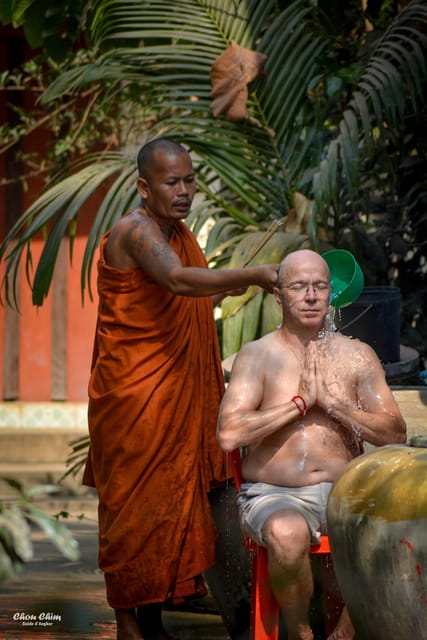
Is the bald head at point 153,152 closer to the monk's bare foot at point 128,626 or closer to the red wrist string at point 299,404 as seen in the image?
the red wrist string at point 299,404

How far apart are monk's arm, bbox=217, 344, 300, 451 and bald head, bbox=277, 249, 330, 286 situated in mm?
254

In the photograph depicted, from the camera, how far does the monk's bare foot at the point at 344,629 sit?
379 cm

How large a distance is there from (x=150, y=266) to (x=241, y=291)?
1.27 feet

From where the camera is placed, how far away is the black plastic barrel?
18.3ft

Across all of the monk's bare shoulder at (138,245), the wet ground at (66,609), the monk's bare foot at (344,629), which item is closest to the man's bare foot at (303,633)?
the monk's bare foot at (344,629)

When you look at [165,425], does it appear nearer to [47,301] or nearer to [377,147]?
[377,147]

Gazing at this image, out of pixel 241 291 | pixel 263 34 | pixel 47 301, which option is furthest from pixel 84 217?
pixel 241 291

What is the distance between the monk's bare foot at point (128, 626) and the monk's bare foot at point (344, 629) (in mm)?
842

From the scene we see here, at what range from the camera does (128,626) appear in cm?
439

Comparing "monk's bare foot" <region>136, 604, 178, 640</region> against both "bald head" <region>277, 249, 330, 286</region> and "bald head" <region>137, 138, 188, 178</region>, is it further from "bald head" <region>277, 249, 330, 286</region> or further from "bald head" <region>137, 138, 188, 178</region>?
"bald head" <region>137, 138, 188, 178</region>

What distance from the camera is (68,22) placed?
7.60m

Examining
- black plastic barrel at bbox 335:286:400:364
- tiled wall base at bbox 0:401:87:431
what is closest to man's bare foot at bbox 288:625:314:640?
black plastic barrel at bbox 335:286:400:364

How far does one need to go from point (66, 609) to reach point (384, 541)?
95.5 inches

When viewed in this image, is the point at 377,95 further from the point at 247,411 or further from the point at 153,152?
the point at 247,411
